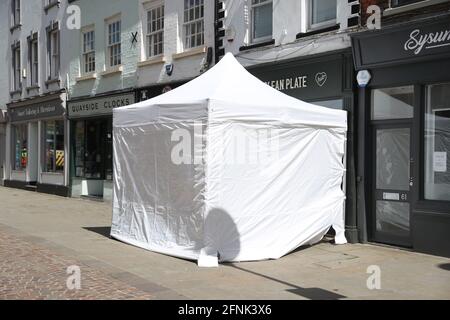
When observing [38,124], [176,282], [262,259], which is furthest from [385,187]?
[38,124]

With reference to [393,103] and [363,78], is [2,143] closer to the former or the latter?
[363,78]

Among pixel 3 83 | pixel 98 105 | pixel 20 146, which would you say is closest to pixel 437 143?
pixel 98 105

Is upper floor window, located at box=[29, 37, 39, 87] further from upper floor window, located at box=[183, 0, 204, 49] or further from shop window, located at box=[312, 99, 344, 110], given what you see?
shop window, located at box=[312, 99, 344, 110]

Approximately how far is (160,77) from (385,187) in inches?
301

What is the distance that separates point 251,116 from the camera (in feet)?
27.6

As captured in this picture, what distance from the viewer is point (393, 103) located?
9.79 metres

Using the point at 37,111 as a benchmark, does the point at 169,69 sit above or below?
above

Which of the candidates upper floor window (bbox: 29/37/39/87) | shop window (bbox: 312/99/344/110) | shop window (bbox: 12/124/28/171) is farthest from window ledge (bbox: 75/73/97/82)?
shop window (bbox: 312/99/344/110)

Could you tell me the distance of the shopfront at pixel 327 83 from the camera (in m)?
10.2

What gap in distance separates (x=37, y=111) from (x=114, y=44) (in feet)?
19.4

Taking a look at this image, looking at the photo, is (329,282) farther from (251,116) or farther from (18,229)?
(18,229)

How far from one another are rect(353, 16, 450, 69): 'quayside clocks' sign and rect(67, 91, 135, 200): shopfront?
30.9ft

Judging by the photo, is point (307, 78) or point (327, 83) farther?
point (307, 78)

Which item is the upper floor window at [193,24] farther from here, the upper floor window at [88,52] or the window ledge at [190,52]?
the upper floor window at [88,52]
